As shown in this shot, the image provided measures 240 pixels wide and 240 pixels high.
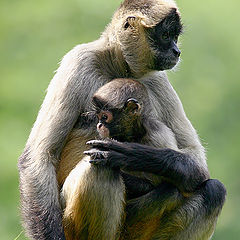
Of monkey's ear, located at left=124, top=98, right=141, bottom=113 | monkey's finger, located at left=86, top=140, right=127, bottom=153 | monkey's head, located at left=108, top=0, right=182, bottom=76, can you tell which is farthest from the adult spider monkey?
monkey's ear, located at left=124, top=98, right=141, bottom=113

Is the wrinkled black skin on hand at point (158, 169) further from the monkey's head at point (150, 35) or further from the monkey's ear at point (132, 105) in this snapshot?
the monkey's head at point (150, 35)

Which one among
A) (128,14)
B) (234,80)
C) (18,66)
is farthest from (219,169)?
(128,14)

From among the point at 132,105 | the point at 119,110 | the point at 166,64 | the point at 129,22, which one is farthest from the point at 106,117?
the point at 129,22

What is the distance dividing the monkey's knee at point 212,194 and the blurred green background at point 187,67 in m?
13.5

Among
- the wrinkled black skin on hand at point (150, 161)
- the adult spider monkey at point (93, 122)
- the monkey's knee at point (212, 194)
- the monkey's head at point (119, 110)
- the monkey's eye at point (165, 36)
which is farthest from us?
the monkey's eye at point (165, 36)

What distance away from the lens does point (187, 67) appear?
30562 millimetres

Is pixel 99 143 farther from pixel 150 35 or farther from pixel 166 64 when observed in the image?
pixel 150 35

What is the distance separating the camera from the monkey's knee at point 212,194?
13555 millimetres

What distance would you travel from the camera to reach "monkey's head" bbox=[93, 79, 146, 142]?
43.8ft

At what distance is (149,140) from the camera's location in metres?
13.6

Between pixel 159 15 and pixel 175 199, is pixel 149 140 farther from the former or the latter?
pixel 159 15

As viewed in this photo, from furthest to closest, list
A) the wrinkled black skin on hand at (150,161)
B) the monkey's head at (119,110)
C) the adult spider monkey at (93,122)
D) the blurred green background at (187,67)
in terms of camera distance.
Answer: the blurred green background at (187,67)
the monkey's head at (119,110)
the adult spider monkey at (93,122)
the wrinkled black skin on hand at (150,161)

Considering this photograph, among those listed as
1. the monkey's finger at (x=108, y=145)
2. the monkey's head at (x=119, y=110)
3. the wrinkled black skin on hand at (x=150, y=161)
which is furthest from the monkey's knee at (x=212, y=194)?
the monkey's finger at (x=108, y=145)

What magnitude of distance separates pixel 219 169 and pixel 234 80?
4139mm
